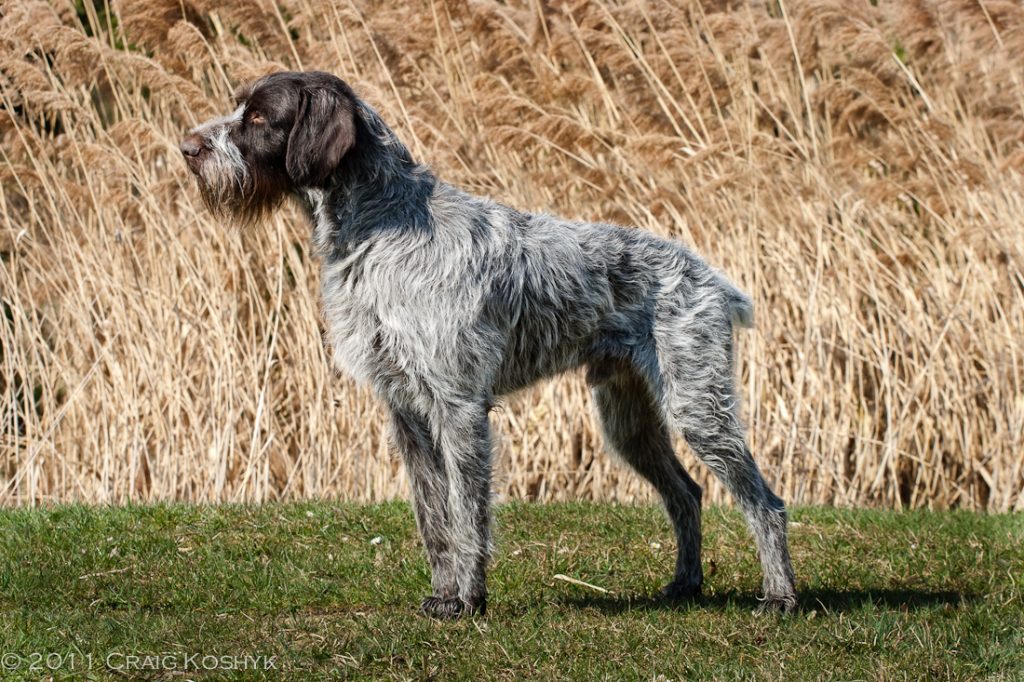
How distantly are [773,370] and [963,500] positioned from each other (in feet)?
4.73

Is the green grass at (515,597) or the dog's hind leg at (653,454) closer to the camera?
the green grass at (515,597)

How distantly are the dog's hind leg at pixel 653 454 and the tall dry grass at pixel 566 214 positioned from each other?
6.24 ft

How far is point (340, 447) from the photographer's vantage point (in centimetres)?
788

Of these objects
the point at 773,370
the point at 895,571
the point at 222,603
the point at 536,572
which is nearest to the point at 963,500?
the point at 773,370

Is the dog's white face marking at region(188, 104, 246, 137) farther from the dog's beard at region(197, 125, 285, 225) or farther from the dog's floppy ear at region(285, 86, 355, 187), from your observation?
the dog's floppy ear at region(285, 86, 355, 187)

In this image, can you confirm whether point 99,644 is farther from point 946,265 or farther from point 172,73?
point 946,265

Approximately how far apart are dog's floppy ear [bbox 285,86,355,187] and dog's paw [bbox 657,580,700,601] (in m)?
2.41

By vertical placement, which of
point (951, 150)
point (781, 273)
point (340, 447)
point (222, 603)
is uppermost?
point (951, 150)

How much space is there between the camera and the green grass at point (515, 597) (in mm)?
4352

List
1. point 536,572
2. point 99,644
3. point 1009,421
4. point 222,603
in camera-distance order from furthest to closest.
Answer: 1. point 1009,421
2. point 536,572
3. point 222,603
4. point 99,644

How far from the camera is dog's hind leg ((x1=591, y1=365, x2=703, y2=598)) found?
5.73 meters

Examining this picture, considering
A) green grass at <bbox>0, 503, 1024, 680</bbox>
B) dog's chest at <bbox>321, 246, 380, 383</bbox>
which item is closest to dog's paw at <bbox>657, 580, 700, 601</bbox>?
green grass at <bbox>0, 503, 1024, 680</bbox>

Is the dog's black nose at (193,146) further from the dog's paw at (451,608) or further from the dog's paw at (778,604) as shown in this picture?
the dog's paw at (778,604)

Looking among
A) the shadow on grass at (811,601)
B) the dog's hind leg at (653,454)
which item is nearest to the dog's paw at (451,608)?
the shadow on grass at (811,601)
